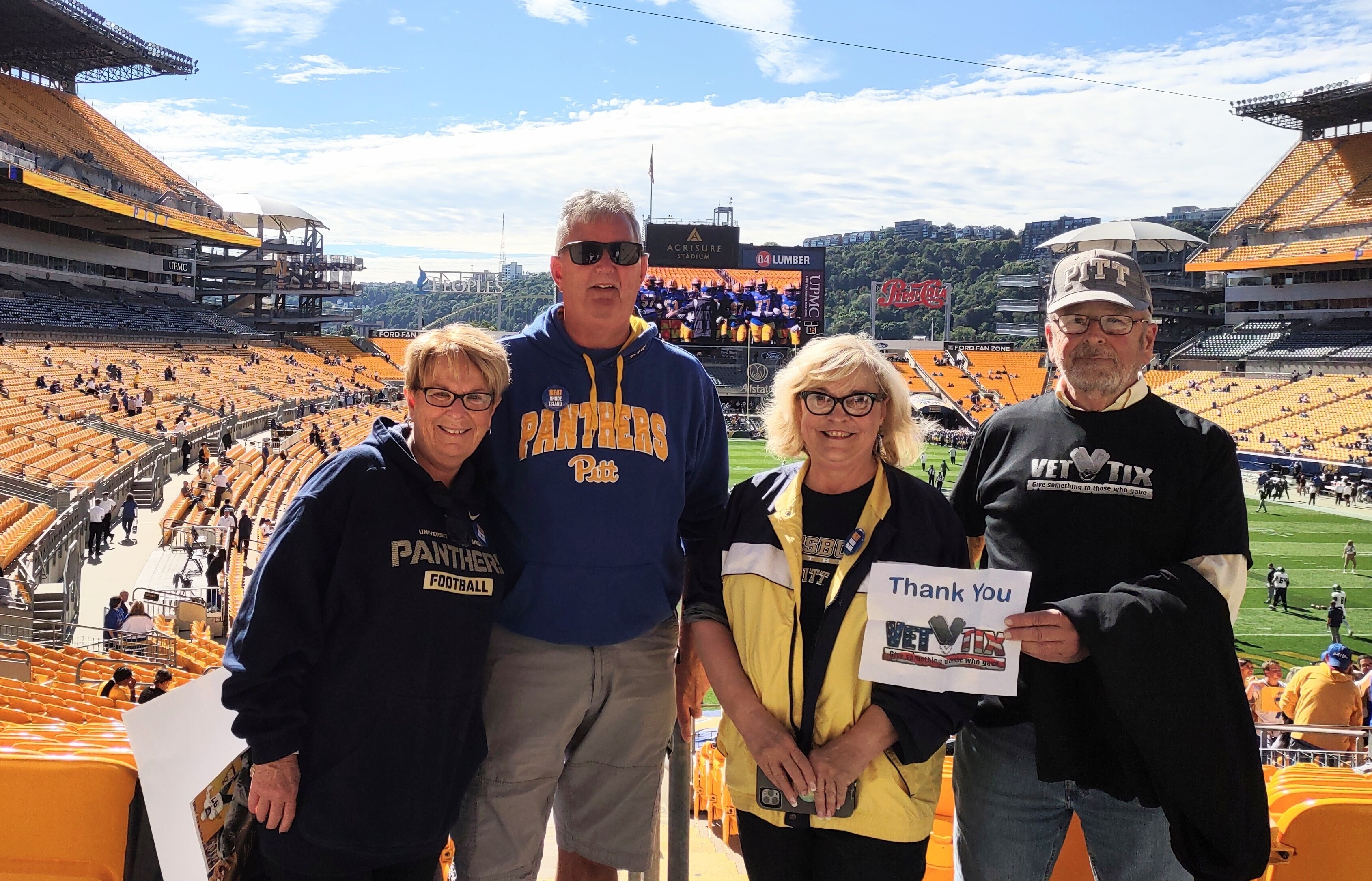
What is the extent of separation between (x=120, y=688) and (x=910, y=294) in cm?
6147

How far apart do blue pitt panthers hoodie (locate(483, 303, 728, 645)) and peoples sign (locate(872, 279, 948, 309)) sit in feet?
202

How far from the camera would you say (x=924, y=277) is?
102438 millimetres

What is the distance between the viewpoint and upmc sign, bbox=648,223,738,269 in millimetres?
45094

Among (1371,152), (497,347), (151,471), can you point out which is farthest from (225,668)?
(1371,152)

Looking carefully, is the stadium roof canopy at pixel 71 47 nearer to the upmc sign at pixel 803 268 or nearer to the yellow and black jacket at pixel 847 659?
the upmc sign at pixel 803 268

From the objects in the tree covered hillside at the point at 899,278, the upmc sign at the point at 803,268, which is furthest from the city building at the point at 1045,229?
the upmc sign at the point at 803,268

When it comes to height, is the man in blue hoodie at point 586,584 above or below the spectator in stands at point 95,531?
above

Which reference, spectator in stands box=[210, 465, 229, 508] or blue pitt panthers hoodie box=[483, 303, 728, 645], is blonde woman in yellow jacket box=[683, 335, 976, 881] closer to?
blue pitt panthers hoodie box=[483, 303, 728, 645]

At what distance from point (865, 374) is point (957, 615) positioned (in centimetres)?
63

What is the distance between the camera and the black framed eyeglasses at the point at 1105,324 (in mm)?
2439

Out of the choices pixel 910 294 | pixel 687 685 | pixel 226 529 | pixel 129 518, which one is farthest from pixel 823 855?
pixel 910 294

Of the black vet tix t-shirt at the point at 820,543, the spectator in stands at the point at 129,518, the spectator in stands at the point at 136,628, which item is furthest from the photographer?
the spectator in stands at the point at 129,518

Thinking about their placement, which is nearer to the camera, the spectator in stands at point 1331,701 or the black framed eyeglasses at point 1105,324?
the black framed eyeglasses at point 1105,324

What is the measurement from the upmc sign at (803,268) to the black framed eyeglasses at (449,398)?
140 ft
